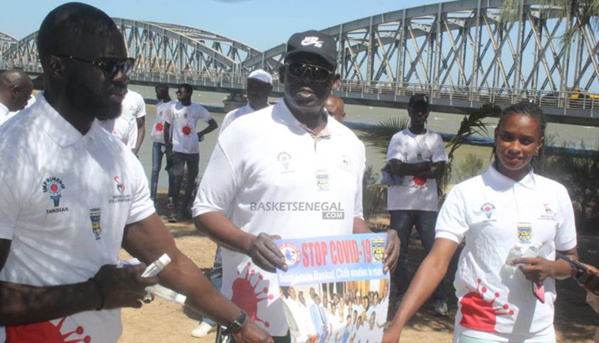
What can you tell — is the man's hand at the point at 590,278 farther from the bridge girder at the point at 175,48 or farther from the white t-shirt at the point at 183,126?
the bridge girder at the point at 175,48

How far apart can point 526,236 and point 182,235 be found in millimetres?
6824

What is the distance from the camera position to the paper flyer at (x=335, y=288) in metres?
2.74

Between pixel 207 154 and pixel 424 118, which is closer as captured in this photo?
pixel 424 118

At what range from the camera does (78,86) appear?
7.56 ft

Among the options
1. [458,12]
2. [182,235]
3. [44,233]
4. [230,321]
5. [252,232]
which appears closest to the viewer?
[44,233]

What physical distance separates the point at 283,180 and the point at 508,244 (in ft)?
3.53

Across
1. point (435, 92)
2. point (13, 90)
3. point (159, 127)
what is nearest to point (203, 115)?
point (159, 127)

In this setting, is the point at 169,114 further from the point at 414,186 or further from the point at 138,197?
the point at 138,197

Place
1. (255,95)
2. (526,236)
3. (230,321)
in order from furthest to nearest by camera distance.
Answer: (255,95) < (526,236) < (230,321)

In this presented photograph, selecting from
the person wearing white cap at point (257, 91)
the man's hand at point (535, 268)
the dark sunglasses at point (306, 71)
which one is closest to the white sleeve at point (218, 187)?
the dark sunglasses at point (306, 71)

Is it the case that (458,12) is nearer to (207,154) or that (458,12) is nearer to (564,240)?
(207,154)

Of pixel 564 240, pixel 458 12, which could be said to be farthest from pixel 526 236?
pixel 458 12

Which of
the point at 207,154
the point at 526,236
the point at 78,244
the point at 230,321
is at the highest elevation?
the point at 78,244

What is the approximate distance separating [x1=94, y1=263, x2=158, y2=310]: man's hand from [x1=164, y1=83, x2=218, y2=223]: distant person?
8202 millimetres
